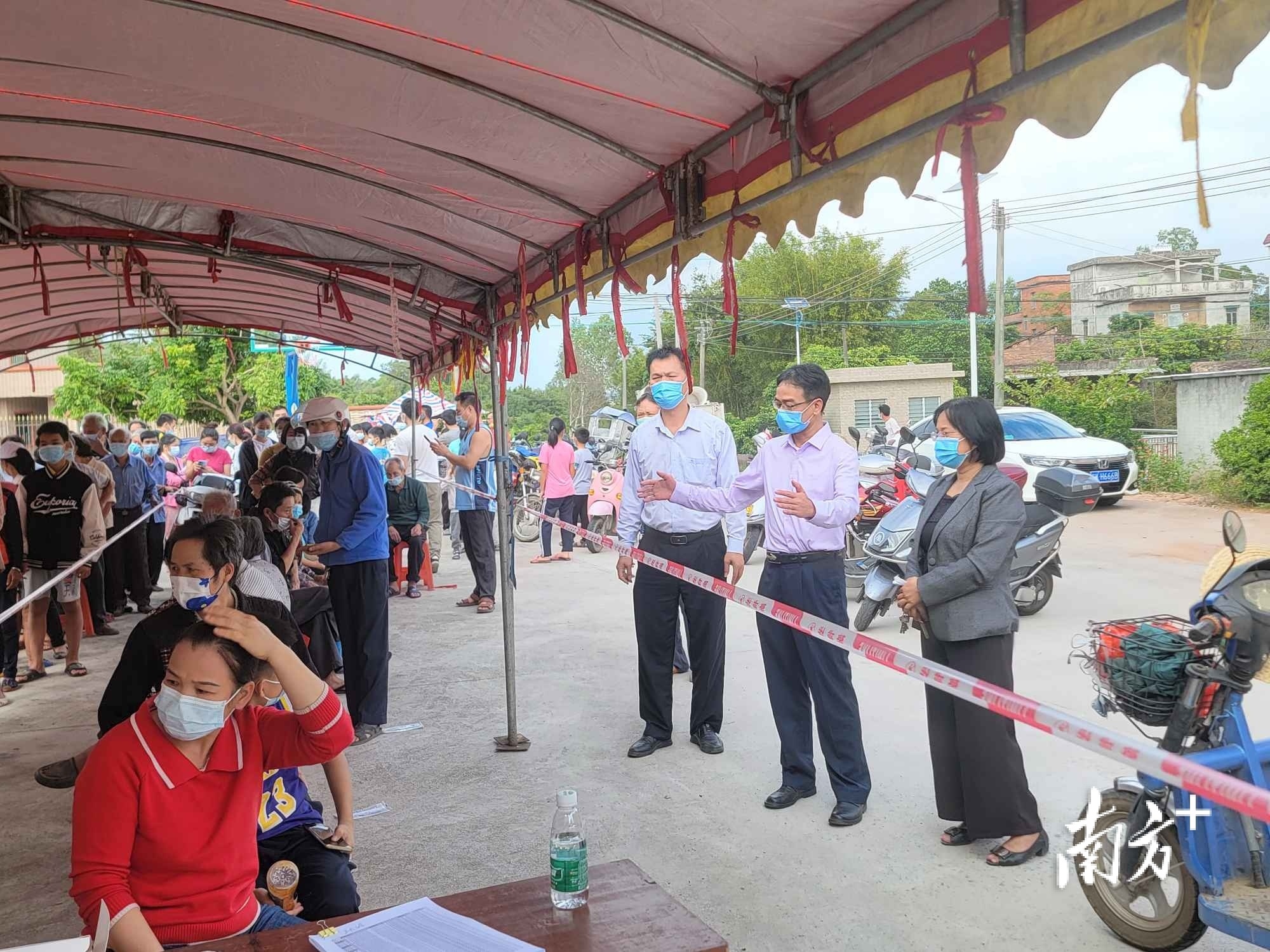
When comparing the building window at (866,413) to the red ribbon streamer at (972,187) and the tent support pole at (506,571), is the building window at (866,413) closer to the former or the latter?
the tent support pole at (506,571)

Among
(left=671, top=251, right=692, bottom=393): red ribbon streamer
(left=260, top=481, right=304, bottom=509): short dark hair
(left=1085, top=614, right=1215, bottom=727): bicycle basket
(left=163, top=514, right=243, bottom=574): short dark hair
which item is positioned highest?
(left=671, top=251, right=692, bottom=393): red ribbon streamer

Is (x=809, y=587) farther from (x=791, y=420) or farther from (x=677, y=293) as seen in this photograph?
(x=677, y=293)

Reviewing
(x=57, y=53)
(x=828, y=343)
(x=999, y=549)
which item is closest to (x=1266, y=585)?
(x=999, y=549)

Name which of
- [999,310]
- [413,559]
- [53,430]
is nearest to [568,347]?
[53,430]

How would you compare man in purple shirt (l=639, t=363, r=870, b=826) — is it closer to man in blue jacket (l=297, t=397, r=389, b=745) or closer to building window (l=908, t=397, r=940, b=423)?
man in blue jacket (l=297, t=397, r=389, b=745)

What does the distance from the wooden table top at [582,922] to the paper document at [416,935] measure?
1.4 inches

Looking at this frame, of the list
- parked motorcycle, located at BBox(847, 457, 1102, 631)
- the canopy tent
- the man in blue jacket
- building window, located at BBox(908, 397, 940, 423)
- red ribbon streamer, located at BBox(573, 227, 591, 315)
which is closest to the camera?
the canopy tent

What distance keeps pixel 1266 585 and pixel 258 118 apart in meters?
3.84

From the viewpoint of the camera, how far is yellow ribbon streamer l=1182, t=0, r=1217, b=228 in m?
1.69

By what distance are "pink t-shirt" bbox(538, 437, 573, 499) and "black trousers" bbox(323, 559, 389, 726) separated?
20.4 ft

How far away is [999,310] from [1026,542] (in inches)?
740

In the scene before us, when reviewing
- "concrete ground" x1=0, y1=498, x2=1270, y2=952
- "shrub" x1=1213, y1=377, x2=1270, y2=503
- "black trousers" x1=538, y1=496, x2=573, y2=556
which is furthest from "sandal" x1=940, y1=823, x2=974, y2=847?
"shrub" x1=1213, y1=377, x2=1270, y2=503

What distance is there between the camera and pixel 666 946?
5.36 feet

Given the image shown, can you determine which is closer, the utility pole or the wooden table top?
the wooden table top
